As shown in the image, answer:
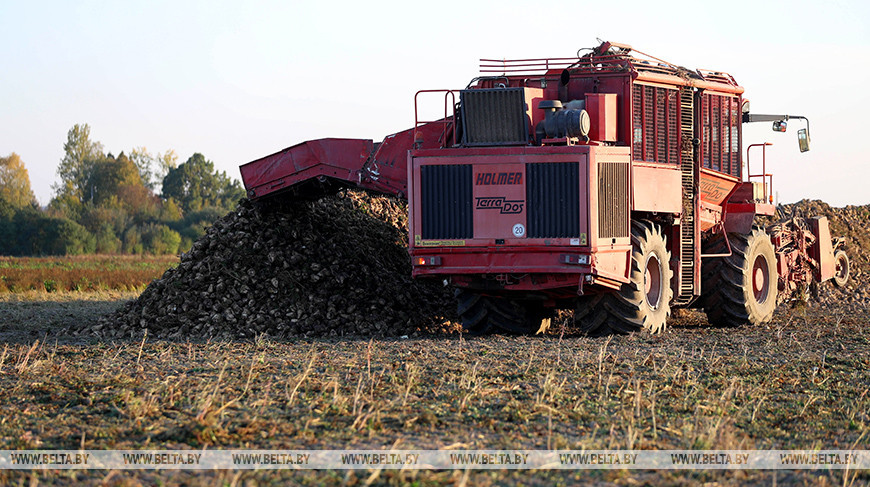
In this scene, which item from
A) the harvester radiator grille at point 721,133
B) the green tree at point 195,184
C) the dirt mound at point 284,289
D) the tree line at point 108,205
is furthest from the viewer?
the green tree at point 195,184

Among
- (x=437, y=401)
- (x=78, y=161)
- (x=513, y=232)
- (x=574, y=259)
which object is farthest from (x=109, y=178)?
(x=437, y=401)

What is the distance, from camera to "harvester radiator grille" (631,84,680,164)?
14039 millimetres

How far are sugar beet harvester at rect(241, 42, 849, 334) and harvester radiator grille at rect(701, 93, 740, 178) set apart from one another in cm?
3

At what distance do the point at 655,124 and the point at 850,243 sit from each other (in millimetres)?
15051

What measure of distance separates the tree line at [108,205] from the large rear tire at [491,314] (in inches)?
1888

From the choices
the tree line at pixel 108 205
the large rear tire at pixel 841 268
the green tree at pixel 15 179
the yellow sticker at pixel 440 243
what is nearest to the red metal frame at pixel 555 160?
the yellow sticker at pixel 440 243

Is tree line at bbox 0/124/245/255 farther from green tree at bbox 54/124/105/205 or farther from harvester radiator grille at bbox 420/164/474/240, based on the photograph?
harvester radiator grille at bbox 420/164/474/240

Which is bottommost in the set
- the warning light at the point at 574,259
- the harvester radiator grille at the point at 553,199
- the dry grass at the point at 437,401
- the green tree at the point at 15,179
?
the dry grass at the point at 437,401

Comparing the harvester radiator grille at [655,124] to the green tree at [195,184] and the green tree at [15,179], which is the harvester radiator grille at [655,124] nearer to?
the green tree at [15,179]

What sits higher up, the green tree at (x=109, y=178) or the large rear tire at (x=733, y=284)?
the green tree at (x=109, y=178)

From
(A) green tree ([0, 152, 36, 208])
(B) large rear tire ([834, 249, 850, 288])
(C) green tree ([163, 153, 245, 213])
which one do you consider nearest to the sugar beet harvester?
(B) large rear tire ([834, 249, 850, 288])

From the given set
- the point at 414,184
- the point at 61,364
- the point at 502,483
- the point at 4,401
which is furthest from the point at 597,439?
the point at 414,184

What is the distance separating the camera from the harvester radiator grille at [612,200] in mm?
12883

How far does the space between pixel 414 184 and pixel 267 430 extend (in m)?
6.72
